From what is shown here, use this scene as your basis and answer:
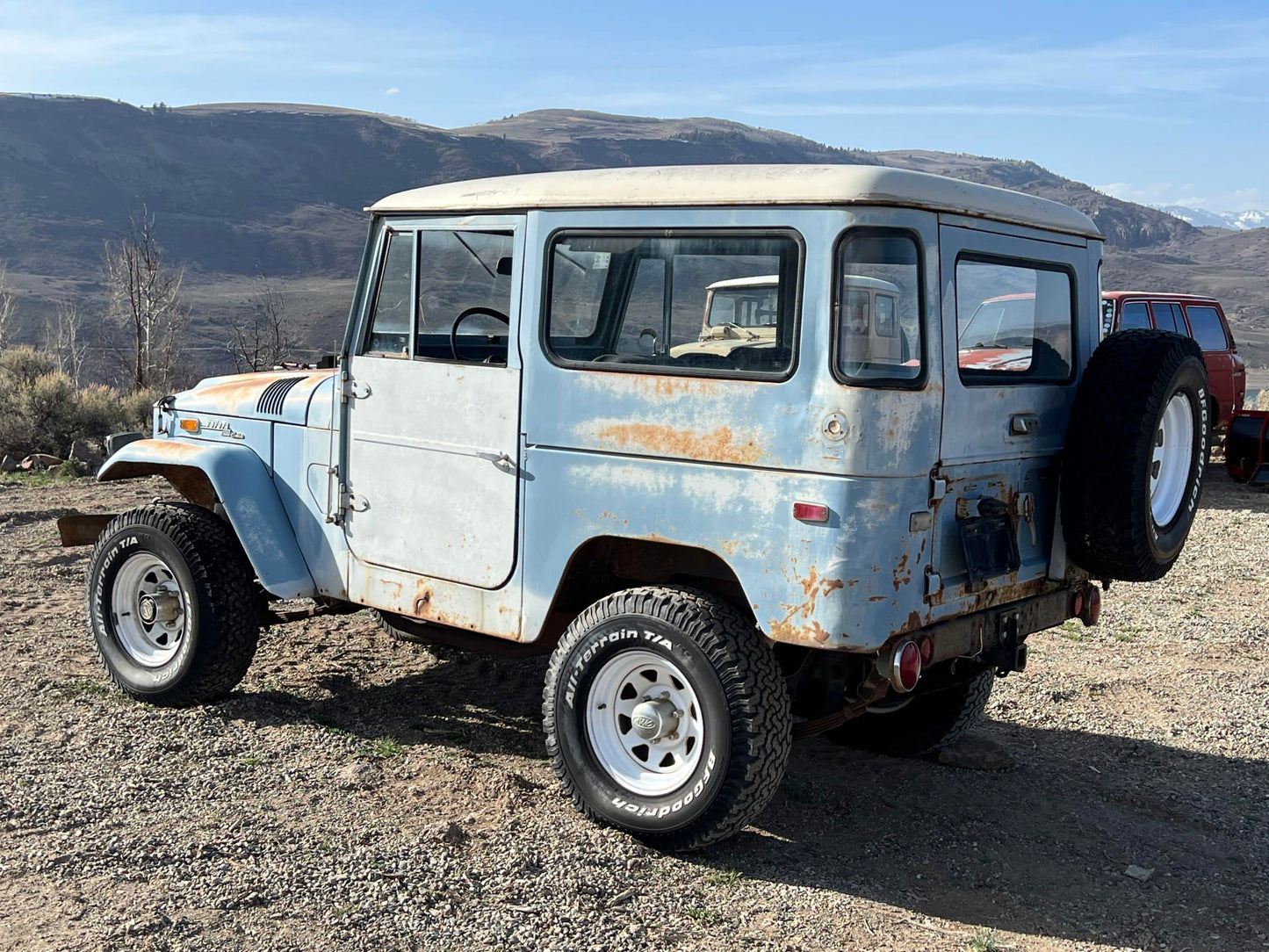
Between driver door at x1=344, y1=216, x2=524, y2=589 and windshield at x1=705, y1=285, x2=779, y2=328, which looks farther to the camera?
driver door at x1=344, y1=216, x2=524, y2=589

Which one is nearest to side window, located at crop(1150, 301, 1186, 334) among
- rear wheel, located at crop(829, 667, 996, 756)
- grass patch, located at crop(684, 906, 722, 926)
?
rear wheel, located at crop(829, 667, 996, 756)

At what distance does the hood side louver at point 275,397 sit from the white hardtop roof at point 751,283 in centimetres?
228

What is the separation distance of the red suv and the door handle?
9330 mm

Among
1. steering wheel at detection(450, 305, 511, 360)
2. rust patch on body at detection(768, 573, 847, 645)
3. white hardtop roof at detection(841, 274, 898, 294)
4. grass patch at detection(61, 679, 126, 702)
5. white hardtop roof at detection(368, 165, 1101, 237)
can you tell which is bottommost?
grass patch at detection(61, 679, 126, 702)

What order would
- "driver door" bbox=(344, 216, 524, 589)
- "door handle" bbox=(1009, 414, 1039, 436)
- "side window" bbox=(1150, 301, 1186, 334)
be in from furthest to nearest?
"side window" bbox=(1150, 301, 1186, 334) < "driver door" bbox=(344, 216, 524, 589) < "door handle" bbox=(1009, 414, 1039, 436)

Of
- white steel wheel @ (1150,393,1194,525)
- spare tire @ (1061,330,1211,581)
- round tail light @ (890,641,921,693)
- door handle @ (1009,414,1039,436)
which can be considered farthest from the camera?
white steel wheel @ (1150,393,1194,525)

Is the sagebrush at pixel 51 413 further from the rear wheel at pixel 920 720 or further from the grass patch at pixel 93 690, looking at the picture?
→ the rear wheel at pixel 920 720

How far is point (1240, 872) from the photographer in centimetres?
431

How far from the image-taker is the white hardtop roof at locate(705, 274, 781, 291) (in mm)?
3900

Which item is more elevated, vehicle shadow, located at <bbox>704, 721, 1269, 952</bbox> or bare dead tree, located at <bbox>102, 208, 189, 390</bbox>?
bare dead tree, located at <bbox>102, 208, 189, 390</bbox>

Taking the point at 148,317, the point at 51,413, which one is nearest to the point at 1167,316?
the point at 51,413

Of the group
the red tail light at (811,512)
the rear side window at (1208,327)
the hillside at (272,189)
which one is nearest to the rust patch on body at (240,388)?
the red tail light at (811,512)

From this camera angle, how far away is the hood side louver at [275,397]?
17.6 ft

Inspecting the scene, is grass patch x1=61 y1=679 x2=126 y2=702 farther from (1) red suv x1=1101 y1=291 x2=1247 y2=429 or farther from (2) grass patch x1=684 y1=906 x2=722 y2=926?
(1) red suv x1=1101 y1=291 x2=1247 y2=429
